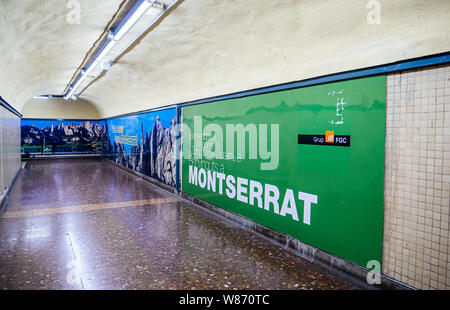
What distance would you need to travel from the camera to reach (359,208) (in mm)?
3158

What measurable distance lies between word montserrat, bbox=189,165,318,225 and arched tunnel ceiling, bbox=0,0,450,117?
1573 millimetres

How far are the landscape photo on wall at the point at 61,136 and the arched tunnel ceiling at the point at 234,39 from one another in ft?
31.3

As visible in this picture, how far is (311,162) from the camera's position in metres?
3.73

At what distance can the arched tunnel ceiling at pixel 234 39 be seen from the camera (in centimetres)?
273

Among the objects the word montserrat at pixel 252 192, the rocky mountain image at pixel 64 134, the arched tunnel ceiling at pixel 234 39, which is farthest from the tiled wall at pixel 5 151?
the rocky mountain image at pixel 64 134

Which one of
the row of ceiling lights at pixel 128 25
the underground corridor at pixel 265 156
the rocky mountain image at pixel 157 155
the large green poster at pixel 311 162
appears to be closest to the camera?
the underground corridor at pixel 265 156

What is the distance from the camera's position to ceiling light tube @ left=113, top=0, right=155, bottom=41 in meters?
3.85

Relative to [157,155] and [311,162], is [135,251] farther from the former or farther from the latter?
[157,155]

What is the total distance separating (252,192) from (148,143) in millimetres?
5513

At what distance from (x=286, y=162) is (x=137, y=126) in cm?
752

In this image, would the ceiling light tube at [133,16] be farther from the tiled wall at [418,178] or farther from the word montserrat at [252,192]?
the tiled wall at [418,178]

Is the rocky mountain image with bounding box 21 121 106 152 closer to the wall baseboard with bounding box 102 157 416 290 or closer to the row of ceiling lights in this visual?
the row of ceiling lights
